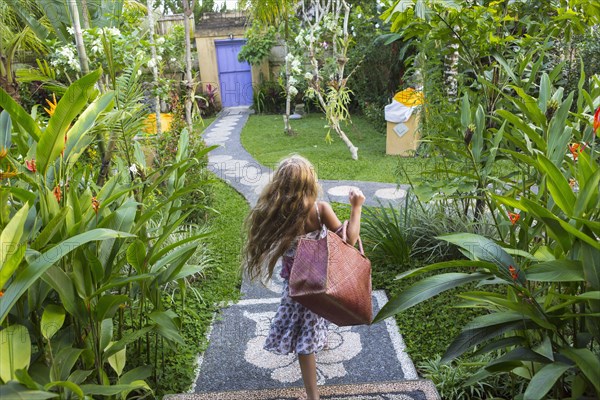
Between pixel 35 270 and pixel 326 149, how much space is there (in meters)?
6.93

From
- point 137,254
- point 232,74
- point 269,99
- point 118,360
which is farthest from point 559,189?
point 232,74

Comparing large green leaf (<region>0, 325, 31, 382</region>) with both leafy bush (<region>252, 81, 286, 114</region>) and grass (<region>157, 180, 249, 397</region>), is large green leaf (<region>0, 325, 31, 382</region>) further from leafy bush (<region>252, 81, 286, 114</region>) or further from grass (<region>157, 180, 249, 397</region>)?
leafy bush (<region>252, 81, 286, 114</region>)

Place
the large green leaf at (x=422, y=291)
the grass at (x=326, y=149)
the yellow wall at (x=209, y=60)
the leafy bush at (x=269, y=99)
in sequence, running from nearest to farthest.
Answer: the large green leaf at (x=422, y=291), the grass at (x=326, y=149), the leafy bush at (x=269, y=99), the yellow wall at (x=209, y=60)

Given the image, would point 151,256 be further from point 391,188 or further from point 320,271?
point 391,188

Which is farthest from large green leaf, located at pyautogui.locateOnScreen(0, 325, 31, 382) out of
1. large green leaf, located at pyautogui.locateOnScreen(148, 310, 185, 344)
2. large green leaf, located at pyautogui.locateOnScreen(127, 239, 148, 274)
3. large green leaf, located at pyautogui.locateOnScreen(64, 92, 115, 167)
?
large green leaf, located at pyautogui.locateOnScreen(64, 92, 115, 167)

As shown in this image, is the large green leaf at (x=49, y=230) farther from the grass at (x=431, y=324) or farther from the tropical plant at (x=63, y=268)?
the grass at (x=431, y=324)

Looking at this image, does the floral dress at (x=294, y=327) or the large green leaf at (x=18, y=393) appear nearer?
the large green leaf at (x=18, y=393)

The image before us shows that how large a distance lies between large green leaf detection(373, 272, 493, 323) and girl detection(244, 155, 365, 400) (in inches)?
27.7

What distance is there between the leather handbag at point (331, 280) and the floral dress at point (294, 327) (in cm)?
23

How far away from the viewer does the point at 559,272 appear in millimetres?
1369

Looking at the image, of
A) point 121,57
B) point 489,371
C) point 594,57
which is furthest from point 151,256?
point 594,57

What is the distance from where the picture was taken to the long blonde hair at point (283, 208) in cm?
212

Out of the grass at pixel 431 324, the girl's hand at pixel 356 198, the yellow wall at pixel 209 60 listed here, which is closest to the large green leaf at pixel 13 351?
the girl's hand at pixel 356 198

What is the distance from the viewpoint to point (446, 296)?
10.6 feet
